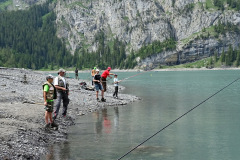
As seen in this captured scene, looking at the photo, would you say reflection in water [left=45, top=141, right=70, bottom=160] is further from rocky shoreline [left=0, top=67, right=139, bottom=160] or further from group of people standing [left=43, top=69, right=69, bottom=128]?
group of people standing [left=43, top=69, right=69, bottom=128]

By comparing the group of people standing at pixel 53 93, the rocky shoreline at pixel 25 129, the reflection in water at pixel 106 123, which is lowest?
the reflection in water at pixel 106 123

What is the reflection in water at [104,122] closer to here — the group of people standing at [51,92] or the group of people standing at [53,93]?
the group of people standing at [53,93]

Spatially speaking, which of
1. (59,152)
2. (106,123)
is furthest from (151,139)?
(59,152)

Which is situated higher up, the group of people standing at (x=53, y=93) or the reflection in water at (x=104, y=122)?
the group of people standing at (x=53, y=93)

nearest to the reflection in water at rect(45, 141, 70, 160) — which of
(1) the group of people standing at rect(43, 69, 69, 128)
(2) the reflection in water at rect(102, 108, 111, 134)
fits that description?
(1) the group of people standing at rect(43, 69, 69, 128)

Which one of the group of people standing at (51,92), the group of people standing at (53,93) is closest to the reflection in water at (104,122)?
the group of people standing at (53,93)

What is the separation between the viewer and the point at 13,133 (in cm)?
1335

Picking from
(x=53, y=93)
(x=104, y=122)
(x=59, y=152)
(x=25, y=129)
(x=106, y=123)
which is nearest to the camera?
(x=59, y=152)

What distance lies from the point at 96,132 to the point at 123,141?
7.65 feet

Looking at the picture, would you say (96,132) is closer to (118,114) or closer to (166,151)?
(166,151)

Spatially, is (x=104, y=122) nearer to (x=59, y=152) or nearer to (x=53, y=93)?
(x=53, y=93)

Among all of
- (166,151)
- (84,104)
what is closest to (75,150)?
(166,151)

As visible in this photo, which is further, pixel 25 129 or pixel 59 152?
pixel 25 129

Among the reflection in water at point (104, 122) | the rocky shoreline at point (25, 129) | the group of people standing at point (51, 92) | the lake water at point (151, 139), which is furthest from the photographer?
the reflection in water at point (104, 122)
